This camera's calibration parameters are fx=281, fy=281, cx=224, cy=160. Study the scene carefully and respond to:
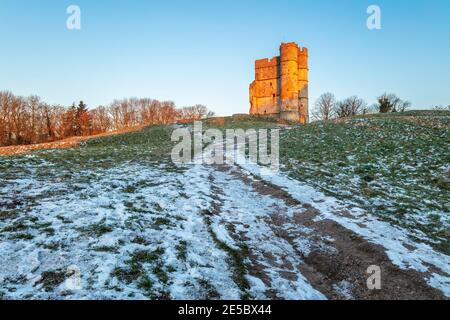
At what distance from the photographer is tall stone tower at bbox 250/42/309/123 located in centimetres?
5441

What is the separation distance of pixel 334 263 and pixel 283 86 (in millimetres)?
51682

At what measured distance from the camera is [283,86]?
54.8 meters

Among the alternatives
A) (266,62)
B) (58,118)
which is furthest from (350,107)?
(58,118)

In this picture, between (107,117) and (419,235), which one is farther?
(107,117)

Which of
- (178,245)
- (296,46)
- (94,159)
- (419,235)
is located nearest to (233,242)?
(178,245)

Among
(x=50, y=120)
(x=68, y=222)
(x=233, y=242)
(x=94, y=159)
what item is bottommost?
(x=233, y=242)

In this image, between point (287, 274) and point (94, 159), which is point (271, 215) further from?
point (94, 159)

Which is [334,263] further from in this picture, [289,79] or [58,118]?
[58,118]

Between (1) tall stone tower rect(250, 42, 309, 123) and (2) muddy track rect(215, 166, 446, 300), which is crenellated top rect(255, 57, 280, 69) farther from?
(2) muddy track rect(215, 166, 446, 300)

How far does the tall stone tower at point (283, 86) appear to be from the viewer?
54406 millimetres

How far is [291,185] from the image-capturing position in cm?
1263
